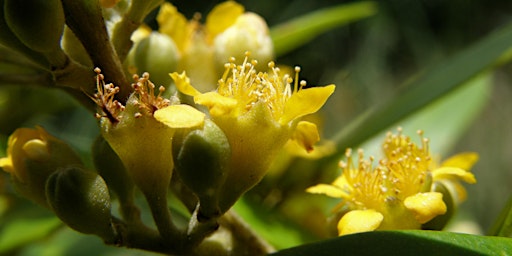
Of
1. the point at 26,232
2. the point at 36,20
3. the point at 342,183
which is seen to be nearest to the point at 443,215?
the point at 342,183

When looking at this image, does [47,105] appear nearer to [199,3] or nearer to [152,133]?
[152,133]

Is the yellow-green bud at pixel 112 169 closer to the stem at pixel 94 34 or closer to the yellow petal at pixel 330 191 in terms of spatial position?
the stem at pixel 94 34

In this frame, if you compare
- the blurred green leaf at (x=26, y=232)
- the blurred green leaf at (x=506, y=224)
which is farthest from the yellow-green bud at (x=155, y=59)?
the blurred green leaf at (x=506, y=224)

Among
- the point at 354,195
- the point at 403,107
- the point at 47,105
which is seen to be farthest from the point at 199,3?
the point at 354,195

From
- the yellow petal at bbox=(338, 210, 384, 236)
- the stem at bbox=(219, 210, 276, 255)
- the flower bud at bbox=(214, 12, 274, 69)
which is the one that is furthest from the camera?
the flower bud at bbox=(214, 12, 274, 69)

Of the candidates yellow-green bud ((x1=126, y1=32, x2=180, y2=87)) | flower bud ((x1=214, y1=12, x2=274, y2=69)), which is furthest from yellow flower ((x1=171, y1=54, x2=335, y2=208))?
flower bud ((x1=214, y1=12, x2=274, y2=69))

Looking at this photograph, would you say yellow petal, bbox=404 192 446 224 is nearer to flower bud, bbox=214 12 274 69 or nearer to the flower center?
the flower center
